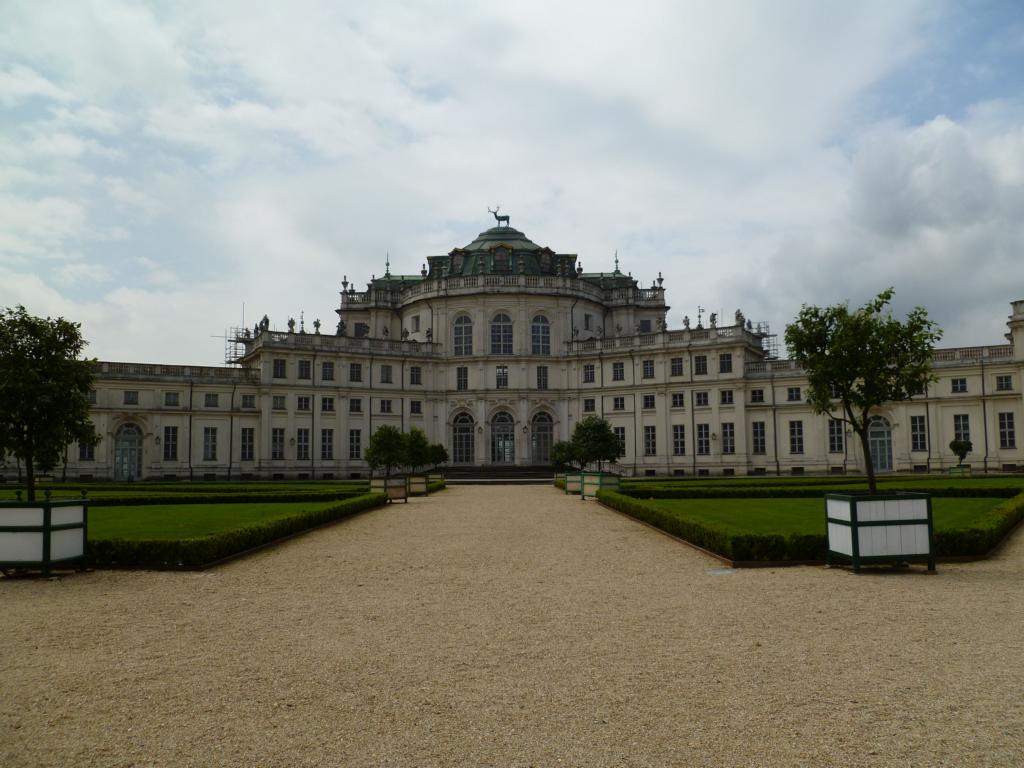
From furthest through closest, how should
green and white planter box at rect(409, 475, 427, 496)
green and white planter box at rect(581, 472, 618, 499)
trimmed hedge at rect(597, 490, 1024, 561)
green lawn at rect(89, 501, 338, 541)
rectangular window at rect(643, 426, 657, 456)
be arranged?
rectangular window at rect(643, 426, 657, 456) < green and white planter box at rect(409, 475, 427, 496) < green and white planter box at rect(581, 472, 618, 499) < green lawn at rect(89, 501, 338, 541) < trimmed hedge at rect(597, 490, 1024, 561)

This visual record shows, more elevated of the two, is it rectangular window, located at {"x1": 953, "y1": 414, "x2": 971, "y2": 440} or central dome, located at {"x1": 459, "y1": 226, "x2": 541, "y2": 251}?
central dome, located at {"x1": 459, "y1": 226, "x2": 541, "y2": 251}

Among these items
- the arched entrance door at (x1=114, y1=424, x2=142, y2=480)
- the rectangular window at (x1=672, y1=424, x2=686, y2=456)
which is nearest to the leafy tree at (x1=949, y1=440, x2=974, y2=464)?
the rectangular window at (x1=672, y1=424, x2=686, y2=456)

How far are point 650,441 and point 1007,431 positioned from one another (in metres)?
23.6

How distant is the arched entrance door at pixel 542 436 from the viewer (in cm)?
6719

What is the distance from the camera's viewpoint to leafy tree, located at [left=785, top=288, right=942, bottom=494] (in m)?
19.5

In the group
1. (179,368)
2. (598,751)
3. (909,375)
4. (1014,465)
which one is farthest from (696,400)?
(598,751)

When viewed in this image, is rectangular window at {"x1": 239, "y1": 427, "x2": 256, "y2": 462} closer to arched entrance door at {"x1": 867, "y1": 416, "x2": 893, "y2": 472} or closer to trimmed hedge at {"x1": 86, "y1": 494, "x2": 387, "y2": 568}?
arched entrance door at {"x1": 867, "y1": 416, "x2": 893, "y2": 472}

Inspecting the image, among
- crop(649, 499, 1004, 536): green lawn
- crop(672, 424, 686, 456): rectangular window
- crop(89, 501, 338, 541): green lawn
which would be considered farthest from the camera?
crop(672, 424, 686, 456): rectangular window

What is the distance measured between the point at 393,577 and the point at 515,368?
53.2m

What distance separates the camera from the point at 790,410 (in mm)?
58594

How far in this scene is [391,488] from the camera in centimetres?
3438

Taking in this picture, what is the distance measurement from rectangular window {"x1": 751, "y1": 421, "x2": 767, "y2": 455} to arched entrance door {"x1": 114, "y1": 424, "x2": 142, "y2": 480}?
4395 cm

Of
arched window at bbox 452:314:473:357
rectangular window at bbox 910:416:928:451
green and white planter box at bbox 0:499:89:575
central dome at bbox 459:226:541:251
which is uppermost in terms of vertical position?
central dome at bbox 459:226:541:251

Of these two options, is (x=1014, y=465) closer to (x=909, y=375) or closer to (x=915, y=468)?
(x=915, y=468)
